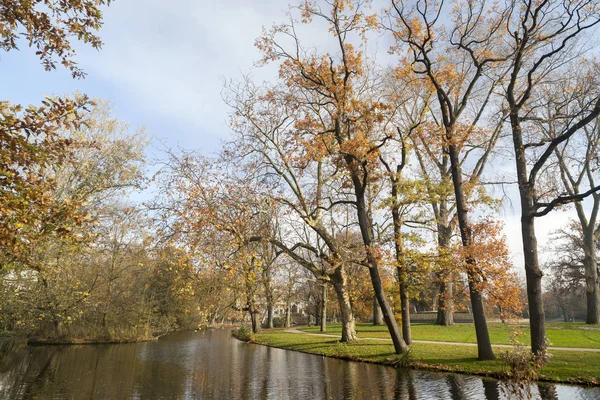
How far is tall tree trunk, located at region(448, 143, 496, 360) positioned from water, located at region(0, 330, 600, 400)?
198 cm

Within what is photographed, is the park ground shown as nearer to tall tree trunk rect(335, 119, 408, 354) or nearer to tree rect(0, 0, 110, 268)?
tall tree trunk rect(335, 119, 408, 354)

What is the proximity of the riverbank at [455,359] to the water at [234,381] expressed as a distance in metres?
0.62

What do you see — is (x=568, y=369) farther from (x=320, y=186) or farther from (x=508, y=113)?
(x=320, y=186)

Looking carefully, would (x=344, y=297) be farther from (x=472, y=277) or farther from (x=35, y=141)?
(x=35, y=141)

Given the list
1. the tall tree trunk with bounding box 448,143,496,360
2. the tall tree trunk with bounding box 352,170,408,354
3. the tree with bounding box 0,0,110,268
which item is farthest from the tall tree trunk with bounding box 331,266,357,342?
the tree with bounding box 0,0,110,268

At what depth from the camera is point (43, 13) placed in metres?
6.18

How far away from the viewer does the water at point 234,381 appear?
34.2 ft

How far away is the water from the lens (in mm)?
10422

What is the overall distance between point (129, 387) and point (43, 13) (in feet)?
36.1

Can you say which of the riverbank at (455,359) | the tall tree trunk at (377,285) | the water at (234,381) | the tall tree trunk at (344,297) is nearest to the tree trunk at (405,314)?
the riverbank at (455,359)

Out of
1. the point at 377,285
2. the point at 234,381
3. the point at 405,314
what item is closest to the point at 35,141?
the point at 234,381

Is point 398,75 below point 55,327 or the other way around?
the other way around

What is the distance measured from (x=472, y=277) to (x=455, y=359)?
3193mm

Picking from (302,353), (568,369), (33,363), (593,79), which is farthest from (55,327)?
(593,79)
